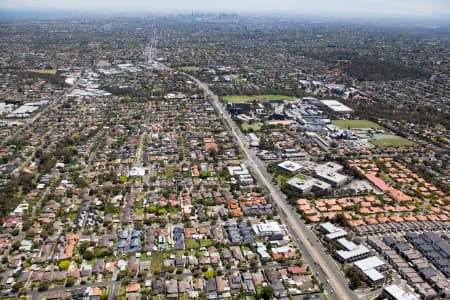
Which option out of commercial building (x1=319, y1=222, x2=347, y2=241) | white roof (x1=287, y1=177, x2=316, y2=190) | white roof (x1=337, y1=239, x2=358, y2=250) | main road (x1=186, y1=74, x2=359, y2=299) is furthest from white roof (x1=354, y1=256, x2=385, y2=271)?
white roof (x1=287, y1=177, x2=316, y2=190)

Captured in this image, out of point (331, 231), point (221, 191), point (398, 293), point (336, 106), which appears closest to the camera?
point (398, 293)

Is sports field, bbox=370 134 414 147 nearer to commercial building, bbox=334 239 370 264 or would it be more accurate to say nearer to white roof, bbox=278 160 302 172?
white roof, bbox=278 160 302 172

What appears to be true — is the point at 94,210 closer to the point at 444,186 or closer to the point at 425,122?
the point at 444,186

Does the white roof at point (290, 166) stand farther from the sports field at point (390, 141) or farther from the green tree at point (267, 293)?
the green tree at point (267, 293)

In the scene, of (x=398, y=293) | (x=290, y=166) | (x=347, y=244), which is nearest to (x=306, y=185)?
(x=290, y=166)

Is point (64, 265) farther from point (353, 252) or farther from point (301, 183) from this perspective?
point (301, 183)
